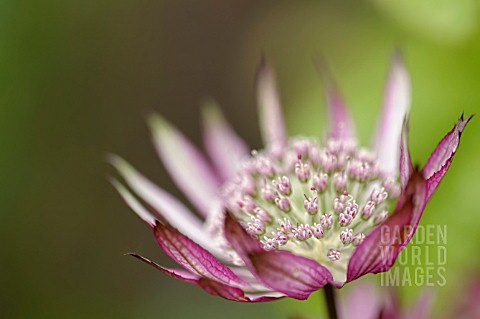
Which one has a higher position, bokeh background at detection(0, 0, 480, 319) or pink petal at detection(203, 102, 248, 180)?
bokeh background at detection(0, 0, 480, 319)

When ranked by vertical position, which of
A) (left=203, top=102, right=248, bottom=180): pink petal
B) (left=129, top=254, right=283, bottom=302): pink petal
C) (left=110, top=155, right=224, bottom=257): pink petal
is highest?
(left=203, top=102, right=248, bottom=180): pink petal

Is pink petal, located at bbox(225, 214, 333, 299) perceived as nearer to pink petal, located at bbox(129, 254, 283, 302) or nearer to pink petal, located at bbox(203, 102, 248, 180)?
pink petal, located at bbox(129, 254, 283, 302)

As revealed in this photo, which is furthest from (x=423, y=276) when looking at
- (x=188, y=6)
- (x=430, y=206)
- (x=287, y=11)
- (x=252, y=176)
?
(x=188, y=6)

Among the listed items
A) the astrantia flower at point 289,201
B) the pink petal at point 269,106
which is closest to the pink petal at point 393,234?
the astrantia flower at point 289,201

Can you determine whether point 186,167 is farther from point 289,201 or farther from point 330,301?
point 330,301

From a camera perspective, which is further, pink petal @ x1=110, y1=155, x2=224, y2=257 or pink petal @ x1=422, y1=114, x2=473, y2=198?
pink petal @ x1=110, y1=155, x2=224, y2=257

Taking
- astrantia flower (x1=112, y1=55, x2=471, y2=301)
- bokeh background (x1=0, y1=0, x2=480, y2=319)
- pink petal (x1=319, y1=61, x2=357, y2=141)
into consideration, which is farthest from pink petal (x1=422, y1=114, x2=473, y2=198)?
Answer: bokeh background (x1=0, y1=0, x2=480, y2=319)

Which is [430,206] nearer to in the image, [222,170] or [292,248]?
[222,170]

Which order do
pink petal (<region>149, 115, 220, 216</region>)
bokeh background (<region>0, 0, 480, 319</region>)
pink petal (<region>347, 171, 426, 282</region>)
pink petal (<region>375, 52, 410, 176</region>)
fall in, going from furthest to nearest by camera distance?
1. bokeh background (<region>0, 0, 480, 319</region>)
2. pink petal (<region>149, 115, 220, 216</region>)
3. pink petal (<region>375, 52, 410, 176</region>)
4. pink petal (<region>347, 171, 426, 282</region>)

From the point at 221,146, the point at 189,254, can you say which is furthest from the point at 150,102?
the point at 189,254
